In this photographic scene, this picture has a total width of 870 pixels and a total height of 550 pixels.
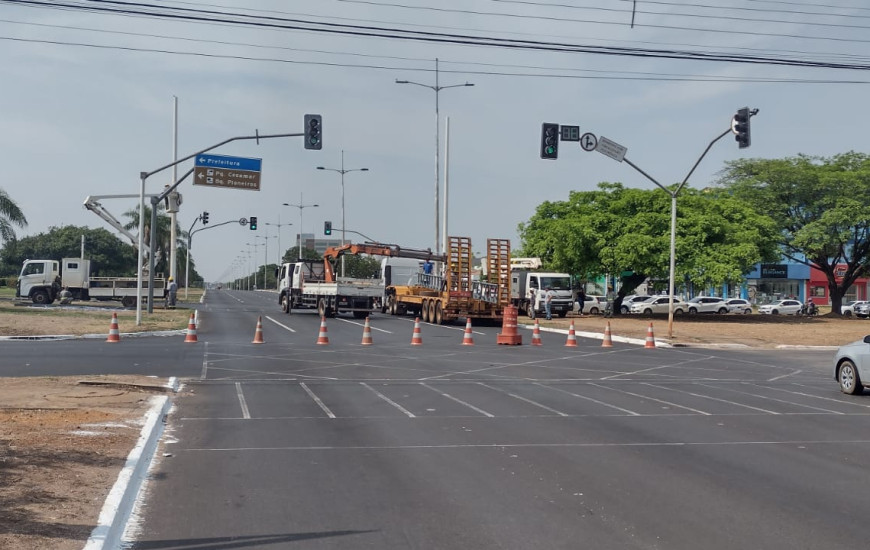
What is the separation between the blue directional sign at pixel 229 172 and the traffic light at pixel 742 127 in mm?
23474

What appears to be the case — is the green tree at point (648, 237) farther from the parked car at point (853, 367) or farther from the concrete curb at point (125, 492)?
the concrete curb at point (125, 492)

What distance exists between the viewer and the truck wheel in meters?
54.3

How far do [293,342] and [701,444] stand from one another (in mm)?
17898

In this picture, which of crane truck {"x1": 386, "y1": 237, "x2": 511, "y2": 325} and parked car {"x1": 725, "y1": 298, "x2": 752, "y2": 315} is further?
parked car {"x1": 725, "y1": 298, "x2": 752, "y2": 315}

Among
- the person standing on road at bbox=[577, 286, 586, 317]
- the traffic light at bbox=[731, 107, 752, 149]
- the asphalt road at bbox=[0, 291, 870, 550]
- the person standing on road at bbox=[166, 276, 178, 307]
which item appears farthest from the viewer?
the person standing on road at bbox=[577, 286, 586, 317]

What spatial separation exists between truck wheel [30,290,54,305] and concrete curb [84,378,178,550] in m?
47.3

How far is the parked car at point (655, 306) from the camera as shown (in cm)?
6138

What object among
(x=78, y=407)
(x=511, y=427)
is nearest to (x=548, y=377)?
(x=511, y=427)

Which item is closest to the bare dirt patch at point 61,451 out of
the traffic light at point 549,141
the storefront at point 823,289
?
the traffic light at point 549,141

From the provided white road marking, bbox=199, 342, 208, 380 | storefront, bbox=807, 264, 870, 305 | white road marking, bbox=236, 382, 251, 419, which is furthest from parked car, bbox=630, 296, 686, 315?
white road marking, bbox=236, 382, 251, 419

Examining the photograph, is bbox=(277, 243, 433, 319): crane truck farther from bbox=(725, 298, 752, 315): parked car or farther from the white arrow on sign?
bbox=(725, 298, 752, 315): parked car

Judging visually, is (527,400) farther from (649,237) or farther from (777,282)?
(777,282)

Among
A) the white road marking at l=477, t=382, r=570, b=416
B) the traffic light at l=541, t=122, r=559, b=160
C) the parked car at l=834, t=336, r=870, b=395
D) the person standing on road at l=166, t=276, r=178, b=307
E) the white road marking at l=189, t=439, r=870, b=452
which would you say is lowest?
the white road marking at l=477, t=382, r=570, b=416

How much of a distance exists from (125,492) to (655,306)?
200ft
